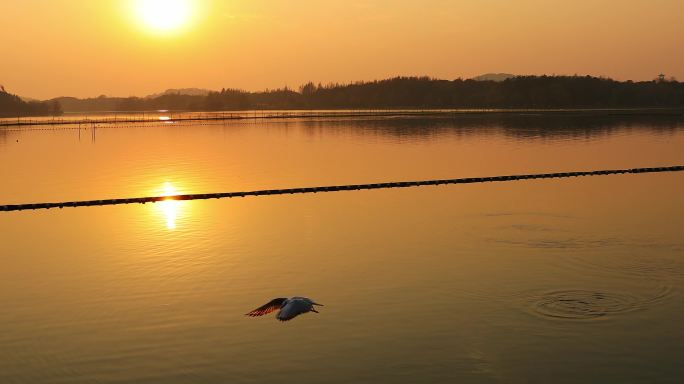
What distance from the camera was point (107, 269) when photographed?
23609 millimetres

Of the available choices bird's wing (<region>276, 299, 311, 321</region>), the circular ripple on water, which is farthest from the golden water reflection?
the circular ripple on water

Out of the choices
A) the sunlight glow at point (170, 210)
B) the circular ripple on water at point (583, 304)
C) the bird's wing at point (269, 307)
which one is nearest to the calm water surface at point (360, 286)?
the circular ripple on water at point (583, 304)

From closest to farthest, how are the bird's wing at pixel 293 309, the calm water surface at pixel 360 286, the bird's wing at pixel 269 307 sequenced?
the calm water surface at pixel 360 286, the bird's wing at pixel 293 309, the bird's wing at pixel 269 307

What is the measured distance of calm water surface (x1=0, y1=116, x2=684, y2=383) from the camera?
49.4 feet

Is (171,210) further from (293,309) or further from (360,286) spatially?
(293,309)

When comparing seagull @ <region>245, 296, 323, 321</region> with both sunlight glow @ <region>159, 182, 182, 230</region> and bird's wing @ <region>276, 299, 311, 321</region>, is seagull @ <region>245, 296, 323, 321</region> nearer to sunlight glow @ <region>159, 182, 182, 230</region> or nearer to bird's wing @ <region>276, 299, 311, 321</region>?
bird's wing @ <region>276, 299, 311, 321</region>

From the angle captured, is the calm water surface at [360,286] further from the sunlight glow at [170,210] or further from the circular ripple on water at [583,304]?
the sunlight glow at [170,210]

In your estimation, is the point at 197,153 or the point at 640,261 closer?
the point at 640,261

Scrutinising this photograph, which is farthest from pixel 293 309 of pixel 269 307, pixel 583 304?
pixel 583 304

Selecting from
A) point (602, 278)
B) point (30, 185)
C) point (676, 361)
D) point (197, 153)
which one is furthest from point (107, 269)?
point (197, 153)

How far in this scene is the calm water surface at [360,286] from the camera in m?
15.1

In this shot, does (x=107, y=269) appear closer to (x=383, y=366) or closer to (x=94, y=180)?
(x=383, y=366)

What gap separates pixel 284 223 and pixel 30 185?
2569cm

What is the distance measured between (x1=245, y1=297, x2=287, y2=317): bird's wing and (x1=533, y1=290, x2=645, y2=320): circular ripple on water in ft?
20.6
